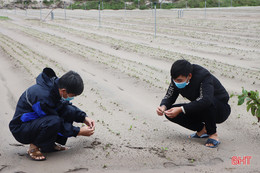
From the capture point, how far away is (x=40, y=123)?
3.69 m

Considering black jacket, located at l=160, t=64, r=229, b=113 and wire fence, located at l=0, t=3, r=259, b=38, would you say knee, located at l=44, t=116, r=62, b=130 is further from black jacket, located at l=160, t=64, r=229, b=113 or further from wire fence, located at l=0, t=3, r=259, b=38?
wire fence, located at l=0, t=3, r=259, b=38

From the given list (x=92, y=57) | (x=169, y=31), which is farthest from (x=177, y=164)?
(x=169, y=31)

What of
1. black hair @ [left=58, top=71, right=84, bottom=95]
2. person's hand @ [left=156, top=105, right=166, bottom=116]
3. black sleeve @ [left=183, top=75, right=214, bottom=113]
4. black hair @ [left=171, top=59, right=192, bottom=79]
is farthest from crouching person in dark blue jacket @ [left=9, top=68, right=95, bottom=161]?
black sleeve @ [left=183, top=75, right=214, bottom=113]

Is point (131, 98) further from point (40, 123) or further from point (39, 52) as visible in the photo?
point (39, 52)

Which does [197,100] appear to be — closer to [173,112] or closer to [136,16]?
[173,112]

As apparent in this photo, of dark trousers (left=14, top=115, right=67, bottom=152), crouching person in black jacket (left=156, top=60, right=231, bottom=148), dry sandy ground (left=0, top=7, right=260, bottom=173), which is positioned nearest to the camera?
dark trousers (left=14, top=115, right=67, bottom=152)

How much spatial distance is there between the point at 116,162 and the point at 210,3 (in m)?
43.1

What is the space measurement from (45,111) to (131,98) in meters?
3.11

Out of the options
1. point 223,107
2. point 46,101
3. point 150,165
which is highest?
point 46,101

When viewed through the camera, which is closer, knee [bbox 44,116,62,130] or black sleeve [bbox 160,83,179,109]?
knee [bbox 44,116,62,130]

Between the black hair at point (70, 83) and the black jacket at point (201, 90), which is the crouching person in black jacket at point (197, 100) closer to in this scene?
the black jacket at point (201, 90)

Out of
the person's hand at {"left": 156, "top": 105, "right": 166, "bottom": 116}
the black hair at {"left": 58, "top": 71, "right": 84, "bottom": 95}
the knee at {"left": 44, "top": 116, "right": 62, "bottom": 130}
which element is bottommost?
the person's hand at {"left": 156, "top": 105, "right": 166, "bottom": 116}

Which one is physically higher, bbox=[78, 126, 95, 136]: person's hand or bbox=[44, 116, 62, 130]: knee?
bbox=[44, 116, 62, 130]: knee

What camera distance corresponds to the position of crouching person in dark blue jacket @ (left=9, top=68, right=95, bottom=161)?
363 cm
